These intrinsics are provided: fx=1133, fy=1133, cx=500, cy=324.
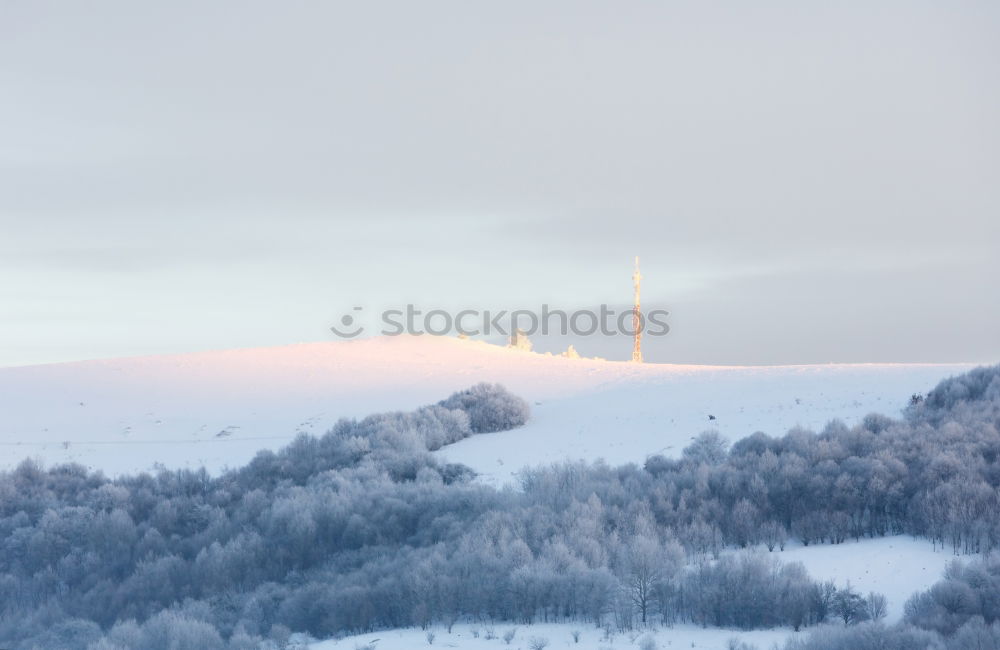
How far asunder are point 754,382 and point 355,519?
43.7ft

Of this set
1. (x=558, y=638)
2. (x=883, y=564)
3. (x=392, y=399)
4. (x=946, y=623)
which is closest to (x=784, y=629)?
(x=946, y=623)

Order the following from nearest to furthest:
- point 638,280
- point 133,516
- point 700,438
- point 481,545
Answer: point 481,545 → point 133,516 → point 700,438 → point 638,280

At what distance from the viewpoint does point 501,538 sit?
13031 mm

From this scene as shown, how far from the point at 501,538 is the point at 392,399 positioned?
15561 mm

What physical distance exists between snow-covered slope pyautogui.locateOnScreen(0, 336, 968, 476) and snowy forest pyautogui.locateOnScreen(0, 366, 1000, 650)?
2247 mm

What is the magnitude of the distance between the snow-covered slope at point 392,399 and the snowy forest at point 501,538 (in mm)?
2247

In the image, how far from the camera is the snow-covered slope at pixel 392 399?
21.8m

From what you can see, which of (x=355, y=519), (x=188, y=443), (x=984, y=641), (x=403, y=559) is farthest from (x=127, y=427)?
(x=984, y=641)

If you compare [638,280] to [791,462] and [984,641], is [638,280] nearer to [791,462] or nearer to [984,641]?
[791,462]

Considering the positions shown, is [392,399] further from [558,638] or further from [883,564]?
[558,638]

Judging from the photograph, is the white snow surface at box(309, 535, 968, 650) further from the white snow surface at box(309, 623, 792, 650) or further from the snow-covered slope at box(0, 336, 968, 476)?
the snow-covered slope at box(0, 336, 968, 476)

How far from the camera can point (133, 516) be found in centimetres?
1781

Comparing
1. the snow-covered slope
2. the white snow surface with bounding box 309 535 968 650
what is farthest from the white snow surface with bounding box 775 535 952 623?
the snow-covered slope

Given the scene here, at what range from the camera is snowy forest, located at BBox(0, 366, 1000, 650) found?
1099cm
